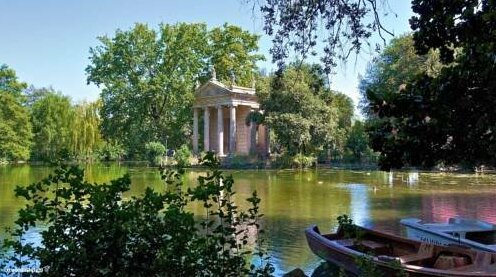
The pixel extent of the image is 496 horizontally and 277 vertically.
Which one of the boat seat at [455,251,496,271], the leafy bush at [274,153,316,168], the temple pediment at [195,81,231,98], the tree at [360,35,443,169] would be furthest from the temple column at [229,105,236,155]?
the tree at [360,35,443,169]

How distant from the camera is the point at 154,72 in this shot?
192ft

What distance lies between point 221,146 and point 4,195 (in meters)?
33.6

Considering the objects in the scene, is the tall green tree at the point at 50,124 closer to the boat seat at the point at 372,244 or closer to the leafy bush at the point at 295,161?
the leafy bush at the point at 295,161

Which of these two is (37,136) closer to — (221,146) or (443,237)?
(221,146)

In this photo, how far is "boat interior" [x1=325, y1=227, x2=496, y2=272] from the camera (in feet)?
25.1

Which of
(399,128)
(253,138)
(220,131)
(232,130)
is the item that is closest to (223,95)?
(232,130)

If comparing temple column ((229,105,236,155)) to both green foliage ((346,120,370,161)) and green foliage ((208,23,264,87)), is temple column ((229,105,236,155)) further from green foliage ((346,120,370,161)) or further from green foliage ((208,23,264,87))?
green foliage ((346,120,370,161))

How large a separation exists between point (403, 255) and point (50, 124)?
2681 inches

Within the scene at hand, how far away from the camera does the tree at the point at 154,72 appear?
5697 centimetres

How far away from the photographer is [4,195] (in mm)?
23078

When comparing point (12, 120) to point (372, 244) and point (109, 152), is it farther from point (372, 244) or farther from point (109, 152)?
point (372, 244)

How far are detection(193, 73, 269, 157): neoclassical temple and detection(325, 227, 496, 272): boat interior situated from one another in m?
42.9

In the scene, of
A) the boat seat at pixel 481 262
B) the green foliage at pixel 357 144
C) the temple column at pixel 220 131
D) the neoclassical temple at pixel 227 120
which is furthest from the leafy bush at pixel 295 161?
the boat seat at pixel 481 262

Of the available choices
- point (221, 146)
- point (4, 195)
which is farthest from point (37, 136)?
point (4, 195)
